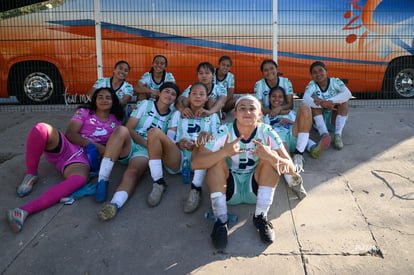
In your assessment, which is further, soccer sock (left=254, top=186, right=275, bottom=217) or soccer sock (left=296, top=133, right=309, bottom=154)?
soccer sock (left=296, top=133, right=309, bottom=154)

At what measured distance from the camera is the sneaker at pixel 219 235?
8.60 feet

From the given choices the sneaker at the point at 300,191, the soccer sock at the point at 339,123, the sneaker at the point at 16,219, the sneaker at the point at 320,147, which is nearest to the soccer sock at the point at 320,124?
the soccer sock at the point at 339,123

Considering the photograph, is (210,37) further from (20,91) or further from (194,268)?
(194,268)

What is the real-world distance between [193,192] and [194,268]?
0.82m

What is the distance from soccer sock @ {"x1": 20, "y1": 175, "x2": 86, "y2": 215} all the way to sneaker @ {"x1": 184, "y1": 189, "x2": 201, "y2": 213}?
1.04m

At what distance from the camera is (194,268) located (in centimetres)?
245

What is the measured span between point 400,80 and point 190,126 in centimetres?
511

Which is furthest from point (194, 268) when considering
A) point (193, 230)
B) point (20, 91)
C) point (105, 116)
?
point (20, 91)

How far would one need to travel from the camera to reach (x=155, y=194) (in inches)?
127

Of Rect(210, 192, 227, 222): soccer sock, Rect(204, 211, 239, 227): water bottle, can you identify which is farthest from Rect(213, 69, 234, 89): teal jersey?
Rect(210, 192, 227, 222): soccer sock

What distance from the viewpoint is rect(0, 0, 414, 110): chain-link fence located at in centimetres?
601

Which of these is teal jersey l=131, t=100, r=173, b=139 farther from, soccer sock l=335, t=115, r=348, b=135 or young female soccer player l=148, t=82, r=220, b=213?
soccer sock l=335, t=115, r=348, b=135

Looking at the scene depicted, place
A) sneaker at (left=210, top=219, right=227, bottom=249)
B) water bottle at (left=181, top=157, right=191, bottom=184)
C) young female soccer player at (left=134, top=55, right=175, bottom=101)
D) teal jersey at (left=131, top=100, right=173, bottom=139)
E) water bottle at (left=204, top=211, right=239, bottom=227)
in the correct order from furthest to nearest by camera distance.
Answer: young female soccer player at (left=134, top=55, right=175, bottom=101), teal jersey at (left=131, top=100, right=173, bottom=139), water bottle at (left=181, top=157, right=191, bottom=184), water bottle at (left=204, top=211, right=239, bottom=227), sneaker at (left=210, top=219, right=227, bottom=249)

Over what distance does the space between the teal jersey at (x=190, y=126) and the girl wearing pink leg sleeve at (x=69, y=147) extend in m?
0.69
